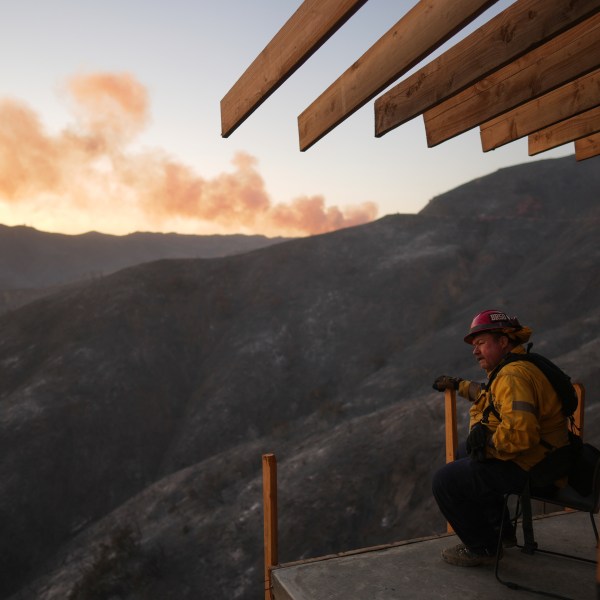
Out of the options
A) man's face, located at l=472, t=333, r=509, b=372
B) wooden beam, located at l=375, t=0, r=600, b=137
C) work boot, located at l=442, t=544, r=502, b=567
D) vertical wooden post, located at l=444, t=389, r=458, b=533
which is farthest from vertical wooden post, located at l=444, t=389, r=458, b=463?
wooden beam, located at l=375, t=0, r=600, b=137

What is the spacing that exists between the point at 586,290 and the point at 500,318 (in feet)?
82.8

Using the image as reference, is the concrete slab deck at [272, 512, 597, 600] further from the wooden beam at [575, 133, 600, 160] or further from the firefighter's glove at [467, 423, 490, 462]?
the wooden beam at [575, 133, 600, 160]

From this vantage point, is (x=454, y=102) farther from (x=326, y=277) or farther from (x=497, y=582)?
(x=326, y=277)

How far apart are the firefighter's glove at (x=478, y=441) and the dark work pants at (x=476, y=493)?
166mm

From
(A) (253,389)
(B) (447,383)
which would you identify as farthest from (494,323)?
(A) (253,389)

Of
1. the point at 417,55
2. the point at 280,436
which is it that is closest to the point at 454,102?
the point at 417,55

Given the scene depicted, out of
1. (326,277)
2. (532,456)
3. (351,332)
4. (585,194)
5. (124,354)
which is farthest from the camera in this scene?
(585,194)

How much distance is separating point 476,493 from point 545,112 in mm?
3408

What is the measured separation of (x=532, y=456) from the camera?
335 cm

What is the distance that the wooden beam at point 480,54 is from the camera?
2744mm

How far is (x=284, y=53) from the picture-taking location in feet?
9.68

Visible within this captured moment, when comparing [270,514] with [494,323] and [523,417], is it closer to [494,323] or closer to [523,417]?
[523,417]

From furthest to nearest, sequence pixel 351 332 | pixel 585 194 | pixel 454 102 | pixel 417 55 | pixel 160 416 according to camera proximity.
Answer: pixel 585 194 → pixel 351 332 → pixel 160 416 → pixel 454 102 → pixel 417 55

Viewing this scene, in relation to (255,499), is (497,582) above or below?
above
